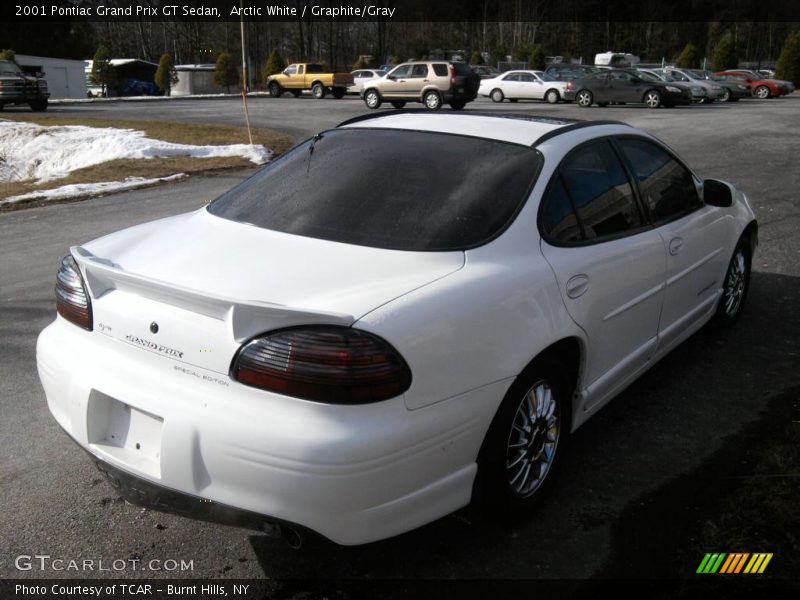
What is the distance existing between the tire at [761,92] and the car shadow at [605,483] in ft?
118

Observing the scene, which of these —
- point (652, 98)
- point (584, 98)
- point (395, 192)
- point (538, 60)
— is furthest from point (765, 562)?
point (538, 60)

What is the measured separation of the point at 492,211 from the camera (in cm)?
304

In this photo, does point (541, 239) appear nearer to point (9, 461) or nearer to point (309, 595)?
point (309, 595)

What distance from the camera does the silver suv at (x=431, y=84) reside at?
92.2ft

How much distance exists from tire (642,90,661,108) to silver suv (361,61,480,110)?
6.26 meters

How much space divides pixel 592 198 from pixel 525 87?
3111 cm

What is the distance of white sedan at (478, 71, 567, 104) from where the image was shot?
105 ft

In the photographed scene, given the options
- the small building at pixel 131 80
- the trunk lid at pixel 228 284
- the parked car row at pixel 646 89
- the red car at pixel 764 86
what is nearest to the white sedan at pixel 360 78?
the parked car row at pixel 646 89

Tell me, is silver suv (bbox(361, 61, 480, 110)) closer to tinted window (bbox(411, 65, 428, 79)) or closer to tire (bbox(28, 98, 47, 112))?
tinted window (bbox(411, 65, 428, 79))

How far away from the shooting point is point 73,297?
2.88 meters

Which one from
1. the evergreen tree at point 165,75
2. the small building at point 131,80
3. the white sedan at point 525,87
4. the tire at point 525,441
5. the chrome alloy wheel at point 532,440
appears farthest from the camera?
the small building at point 131,80

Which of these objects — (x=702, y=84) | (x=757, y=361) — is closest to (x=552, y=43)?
(x=702, y=84)

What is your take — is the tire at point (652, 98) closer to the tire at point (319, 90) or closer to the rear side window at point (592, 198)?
the tire at point (319, 90)

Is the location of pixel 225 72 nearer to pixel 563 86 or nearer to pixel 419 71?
pixel 419 71
